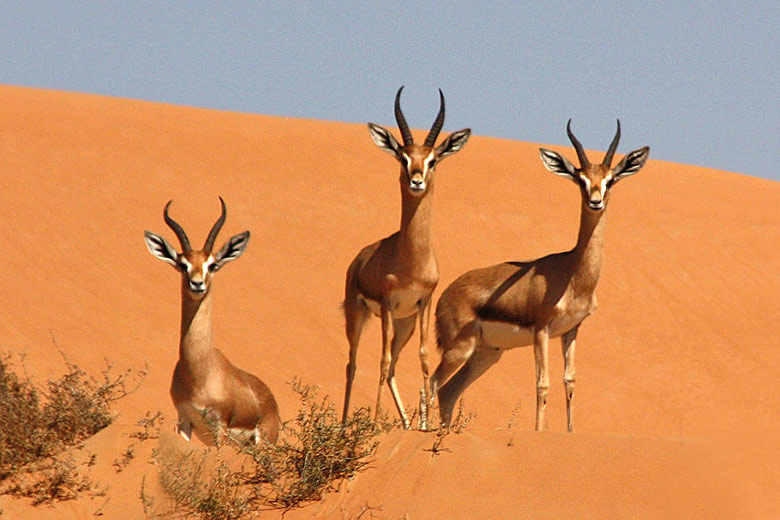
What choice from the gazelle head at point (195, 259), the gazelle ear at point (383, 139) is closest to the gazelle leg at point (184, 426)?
the gazelle head at point (195, 259)

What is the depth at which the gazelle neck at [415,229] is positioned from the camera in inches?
502

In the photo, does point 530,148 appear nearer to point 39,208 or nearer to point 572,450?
point 39,208

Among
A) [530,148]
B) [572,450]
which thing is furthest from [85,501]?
[530,148]

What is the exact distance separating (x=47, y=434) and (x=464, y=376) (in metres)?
5.14

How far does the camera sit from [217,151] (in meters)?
31.2

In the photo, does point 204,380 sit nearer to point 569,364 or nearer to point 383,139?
point 383,139

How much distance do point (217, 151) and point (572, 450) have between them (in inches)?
912

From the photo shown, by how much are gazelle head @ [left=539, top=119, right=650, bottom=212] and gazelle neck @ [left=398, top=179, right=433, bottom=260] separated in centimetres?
155

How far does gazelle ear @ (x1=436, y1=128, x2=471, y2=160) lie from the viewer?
42.9 ft

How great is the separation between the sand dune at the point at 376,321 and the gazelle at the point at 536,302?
54.5 inches

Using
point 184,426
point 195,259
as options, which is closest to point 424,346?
point 195,259

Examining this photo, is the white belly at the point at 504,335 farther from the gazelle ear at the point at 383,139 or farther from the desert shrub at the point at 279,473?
the desert shrub at the point at 279,473

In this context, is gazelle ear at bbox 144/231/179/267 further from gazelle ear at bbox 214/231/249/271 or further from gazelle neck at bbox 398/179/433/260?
gazelle neck at bbox 398/179/433/260

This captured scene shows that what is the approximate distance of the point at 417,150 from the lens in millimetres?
12547
